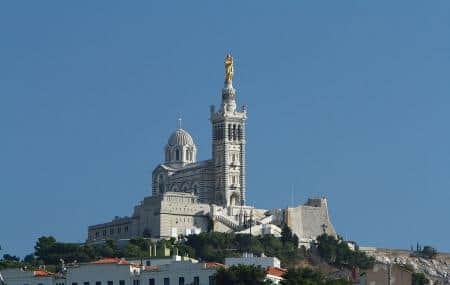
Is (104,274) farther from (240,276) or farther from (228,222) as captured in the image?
(228,222)

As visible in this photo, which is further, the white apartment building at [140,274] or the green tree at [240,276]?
the white apartment building at [140,274]

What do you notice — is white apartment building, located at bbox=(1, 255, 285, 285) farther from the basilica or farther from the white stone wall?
the basilica

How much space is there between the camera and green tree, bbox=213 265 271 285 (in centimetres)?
10175

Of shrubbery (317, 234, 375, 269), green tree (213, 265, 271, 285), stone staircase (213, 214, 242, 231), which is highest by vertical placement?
stone staircase (213, 214, 242, 231)

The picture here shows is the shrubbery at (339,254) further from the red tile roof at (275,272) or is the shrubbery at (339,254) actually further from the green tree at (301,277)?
the green tree at (301,277)

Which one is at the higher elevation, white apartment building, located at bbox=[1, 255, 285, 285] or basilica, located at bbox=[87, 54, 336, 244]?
basilica, located at bbox=[87, 54, 336, 244]

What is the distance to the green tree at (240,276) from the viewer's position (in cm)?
10175

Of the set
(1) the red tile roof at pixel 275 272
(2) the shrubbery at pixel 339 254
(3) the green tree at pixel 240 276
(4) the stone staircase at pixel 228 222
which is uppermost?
(4) the stone staircase at pixel 228 222

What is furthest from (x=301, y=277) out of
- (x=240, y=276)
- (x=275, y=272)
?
(x=240, y=276)

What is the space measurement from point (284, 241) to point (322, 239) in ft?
17.6

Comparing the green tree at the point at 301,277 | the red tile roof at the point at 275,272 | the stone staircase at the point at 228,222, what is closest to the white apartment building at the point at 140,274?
the red tile roof at the point at 275,272

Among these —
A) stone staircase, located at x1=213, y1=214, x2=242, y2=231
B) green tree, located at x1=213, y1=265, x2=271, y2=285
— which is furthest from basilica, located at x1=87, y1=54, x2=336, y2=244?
green tree, located at x1=213, y1=265, x2=271, y2=285

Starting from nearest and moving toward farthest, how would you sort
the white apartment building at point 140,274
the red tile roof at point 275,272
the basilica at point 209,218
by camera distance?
1. the white apartment building at point 140,274
2. the red tile roof at point 275,272
3. the basilica at point 209,218

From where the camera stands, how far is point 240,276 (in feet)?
335
